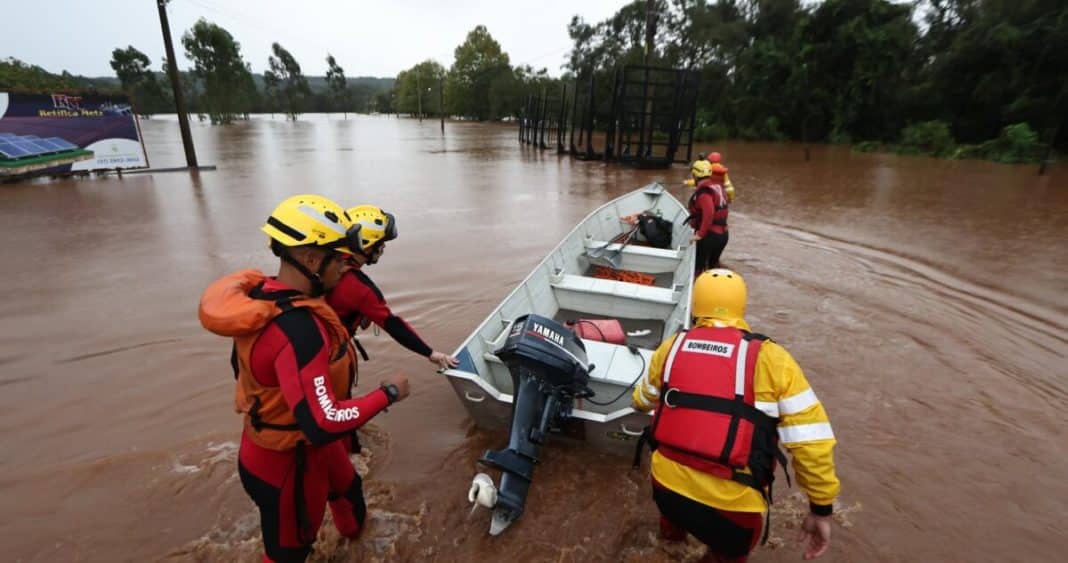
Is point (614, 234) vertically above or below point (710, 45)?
below

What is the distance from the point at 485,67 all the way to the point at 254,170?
54.2 meters

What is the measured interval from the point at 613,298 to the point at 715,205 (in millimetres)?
2235

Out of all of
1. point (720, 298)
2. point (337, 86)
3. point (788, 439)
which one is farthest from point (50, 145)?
point (337, 86)

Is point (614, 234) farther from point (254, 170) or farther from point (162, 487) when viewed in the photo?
point (254, 170)

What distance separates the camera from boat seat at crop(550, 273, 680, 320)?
14.5 ft

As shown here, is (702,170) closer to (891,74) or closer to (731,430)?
(731,430)

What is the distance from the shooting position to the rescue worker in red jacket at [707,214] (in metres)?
5.83

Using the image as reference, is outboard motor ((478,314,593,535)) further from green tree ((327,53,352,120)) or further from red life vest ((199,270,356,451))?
green tree ((327,53,352,120))

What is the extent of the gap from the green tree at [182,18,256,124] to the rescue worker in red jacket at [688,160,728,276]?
203 ft

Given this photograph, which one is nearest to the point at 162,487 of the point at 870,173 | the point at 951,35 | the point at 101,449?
the point at 101,449

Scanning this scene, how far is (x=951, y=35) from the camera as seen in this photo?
24.8 m

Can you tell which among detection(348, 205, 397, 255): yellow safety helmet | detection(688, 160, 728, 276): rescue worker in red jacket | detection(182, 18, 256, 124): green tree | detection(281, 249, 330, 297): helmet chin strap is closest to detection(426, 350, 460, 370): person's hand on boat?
detection(348, 205, 397, 255): yellow safety helmet

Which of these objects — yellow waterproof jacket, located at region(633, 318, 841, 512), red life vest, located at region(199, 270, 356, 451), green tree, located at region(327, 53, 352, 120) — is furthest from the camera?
green tree, located at region(327, 53, 352, 120)

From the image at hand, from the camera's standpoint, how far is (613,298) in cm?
455
